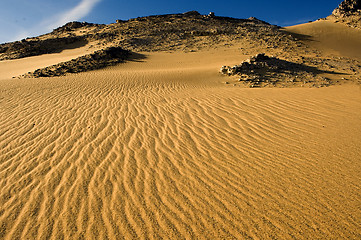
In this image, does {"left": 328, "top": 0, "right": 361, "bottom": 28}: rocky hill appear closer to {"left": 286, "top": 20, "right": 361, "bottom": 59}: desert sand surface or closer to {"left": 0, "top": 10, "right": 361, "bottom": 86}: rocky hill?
{"left": 0, "top": 10, "right": 361, "bottom": 86}: rocky hill

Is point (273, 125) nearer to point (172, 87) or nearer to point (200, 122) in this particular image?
point (200, 122)

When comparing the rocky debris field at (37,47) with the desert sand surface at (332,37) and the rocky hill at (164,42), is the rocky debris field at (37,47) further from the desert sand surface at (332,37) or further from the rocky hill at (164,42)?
the desert sand surface at (332,37)

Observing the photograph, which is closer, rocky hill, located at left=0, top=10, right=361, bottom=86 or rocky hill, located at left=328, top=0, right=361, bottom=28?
rocky hill, located at left=0, top=10, right=361, bottom=86

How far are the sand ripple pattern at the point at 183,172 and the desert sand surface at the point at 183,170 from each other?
0.02 metres

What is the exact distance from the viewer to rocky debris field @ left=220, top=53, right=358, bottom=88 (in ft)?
30.6

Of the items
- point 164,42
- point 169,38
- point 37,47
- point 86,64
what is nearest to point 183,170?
point 86,64

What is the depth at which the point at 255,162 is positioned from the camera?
3369 millimetres

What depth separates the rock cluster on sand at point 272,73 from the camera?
9.46 m

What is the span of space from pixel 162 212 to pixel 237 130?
2.86 metres

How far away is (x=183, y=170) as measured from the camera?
3.25m

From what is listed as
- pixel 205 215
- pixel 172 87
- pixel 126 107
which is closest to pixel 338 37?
pixel 172 87

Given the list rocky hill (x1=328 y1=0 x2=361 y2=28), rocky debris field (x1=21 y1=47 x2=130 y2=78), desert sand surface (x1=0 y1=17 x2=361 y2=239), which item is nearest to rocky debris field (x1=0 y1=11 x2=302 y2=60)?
rocky debris field (x1=21 y1=47 x2=130 y2=78)

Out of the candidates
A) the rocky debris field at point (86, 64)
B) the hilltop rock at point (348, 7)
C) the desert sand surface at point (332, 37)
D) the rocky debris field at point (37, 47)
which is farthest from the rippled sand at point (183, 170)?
the hilltop rock at point (348, 7)

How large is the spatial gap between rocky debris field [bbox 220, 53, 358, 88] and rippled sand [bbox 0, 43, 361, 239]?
300cm
